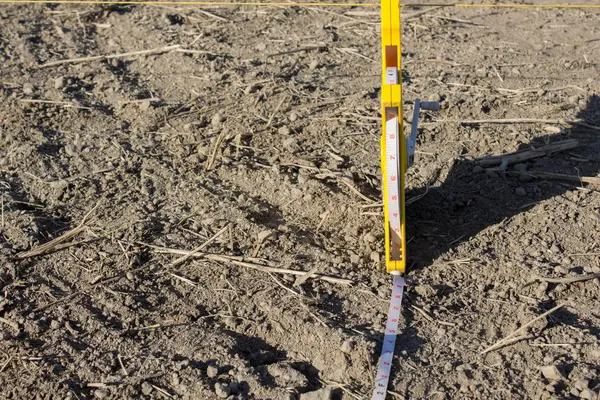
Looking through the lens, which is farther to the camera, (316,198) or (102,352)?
(316,198)

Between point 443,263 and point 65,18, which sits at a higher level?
point 65,18

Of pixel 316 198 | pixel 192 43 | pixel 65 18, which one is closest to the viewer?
pixel 316 198

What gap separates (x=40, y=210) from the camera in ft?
15.7

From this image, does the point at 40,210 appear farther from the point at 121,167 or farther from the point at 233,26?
the point at 233,26

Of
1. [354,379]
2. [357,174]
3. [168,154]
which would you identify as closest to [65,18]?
[168,154]

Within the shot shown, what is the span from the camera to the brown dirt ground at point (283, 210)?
149 inches

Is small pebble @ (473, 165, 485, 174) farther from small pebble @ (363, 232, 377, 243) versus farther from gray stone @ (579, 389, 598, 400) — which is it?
gray stone @ (579, 389, 598, 400)

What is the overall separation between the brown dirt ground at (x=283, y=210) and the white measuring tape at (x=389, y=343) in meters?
0.04

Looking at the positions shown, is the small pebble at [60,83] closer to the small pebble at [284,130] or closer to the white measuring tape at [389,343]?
the small pebble at [284,130]

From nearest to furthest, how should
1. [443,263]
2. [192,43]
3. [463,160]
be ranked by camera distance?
1. [443,263]
2. [463,160]
3. [192,43]

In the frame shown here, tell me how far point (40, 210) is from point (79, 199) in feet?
0.73

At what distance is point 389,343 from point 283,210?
47.4 inches

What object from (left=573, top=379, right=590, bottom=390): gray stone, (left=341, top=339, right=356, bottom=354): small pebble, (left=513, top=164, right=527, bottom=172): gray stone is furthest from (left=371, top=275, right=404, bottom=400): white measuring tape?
(left=513, top=164, right=527, bottom=172): gray stone

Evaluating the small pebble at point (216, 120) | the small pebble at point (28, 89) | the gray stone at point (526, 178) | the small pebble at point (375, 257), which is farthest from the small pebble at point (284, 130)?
the small pebble at point (28, 89)
